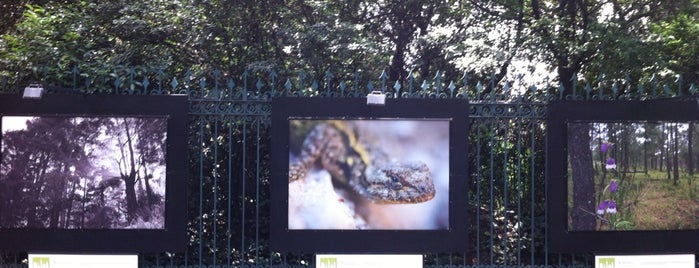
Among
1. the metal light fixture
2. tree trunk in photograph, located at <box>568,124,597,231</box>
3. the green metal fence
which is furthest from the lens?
the green metal fence

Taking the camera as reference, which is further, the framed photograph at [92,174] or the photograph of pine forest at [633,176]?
the photograph of pine forest at [633,176]

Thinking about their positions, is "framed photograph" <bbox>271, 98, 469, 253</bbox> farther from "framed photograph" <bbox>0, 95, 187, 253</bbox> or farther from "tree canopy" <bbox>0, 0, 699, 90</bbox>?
"tree canopy" <bbox>0, 0, 699, 90</bbox>

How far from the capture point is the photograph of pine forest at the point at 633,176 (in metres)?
6.70

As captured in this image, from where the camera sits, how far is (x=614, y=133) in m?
6.72

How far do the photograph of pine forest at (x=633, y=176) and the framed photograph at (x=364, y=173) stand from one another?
3.86ft

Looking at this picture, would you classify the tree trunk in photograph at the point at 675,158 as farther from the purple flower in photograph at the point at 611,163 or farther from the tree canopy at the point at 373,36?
the tree canopy at the point at 373,36

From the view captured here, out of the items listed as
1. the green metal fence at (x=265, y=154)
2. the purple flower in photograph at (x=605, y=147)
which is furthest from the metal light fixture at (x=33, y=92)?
the purple flower in photograph at (x=605, y=147)

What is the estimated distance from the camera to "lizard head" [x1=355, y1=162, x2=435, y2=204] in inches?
260

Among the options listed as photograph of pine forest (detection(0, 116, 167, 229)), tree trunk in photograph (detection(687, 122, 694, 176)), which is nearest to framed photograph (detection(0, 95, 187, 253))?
photograph of pine forest (detection(0, 116, 167, 229))

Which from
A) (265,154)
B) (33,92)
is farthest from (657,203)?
(33,92)

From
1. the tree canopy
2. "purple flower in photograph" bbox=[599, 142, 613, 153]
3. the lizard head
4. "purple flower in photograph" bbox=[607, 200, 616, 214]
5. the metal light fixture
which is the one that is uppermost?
the tree canopy

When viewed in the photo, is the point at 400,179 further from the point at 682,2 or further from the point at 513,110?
the point at 682,2

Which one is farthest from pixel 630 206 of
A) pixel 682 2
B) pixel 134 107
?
pixel 134 107

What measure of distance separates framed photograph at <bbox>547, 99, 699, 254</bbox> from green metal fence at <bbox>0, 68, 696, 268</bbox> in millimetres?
246
